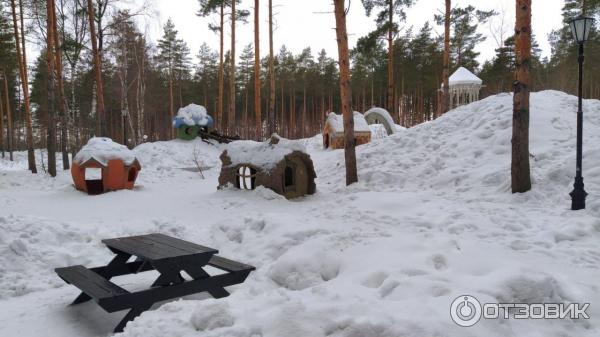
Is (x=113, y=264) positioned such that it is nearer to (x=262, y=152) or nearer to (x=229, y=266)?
(x=229, y=266)

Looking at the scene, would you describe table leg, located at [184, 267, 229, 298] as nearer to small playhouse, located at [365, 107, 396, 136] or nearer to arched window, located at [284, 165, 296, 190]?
arched window, located at [284, 165, 296, 190]

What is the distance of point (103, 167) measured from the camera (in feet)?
34.1

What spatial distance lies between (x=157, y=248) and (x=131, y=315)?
85cm

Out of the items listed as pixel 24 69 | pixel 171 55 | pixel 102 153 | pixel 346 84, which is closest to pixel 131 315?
pixel 346 84

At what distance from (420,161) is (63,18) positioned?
56.9 feet

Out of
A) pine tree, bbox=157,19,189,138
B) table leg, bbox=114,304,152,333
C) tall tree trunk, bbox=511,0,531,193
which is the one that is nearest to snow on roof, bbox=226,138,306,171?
tall tree trunk, bbox=511,0,531,193

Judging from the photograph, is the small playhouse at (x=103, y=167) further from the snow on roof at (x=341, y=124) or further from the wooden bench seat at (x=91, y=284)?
the snow on roof at (x=341, y=124)

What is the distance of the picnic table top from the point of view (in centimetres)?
385

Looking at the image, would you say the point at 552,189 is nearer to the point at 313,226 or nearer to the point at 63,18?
the point at 313,226

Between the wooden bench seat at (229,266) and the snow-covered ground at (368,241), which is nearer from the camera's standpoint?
the snow-covered ground at (368,241)

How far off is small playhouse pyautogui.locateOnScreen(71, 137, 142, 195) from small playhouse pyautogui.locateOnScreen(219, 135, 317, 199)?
284 centimetres
